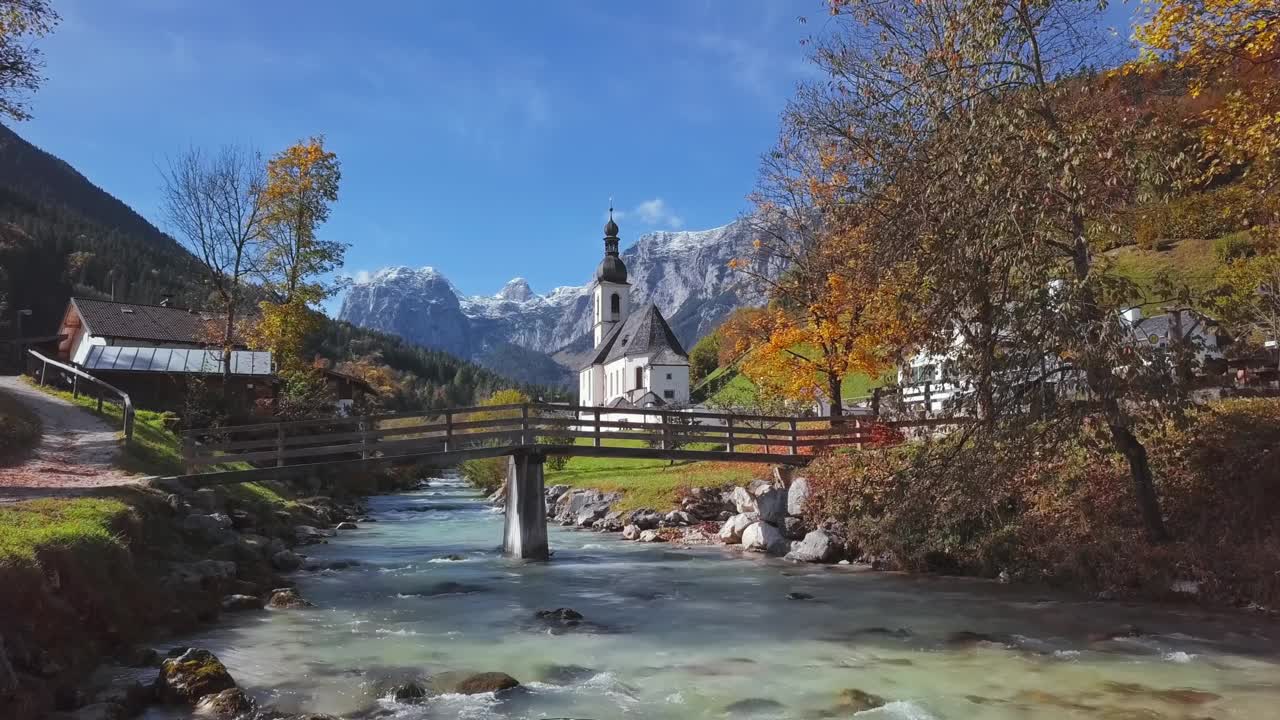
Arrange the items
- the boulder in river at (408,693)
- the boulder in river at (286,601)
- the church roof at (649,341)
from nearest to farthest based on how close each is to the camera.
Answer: the boulder in river at (408,693), the boulder in river at (286,601), the church roof at (649,341)

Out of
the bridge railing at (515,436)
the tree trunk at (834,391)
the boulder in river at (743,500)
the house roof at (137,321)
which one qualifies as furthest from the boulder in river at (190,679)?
the house roof at (137,321)

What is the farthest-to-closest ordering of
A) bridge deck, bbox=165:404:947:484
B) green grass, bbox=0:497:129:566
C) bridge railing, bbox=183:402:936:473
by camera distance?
bridge railing, bbox=183:402:936:473 < bridge deck, bbox=165:404:947:484 < green grass, bbox=0:497:129:566

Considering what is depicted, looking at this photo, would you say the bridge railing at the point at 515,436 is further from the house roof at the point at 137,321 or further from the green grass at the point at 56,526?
the house roof at the point at 137,321

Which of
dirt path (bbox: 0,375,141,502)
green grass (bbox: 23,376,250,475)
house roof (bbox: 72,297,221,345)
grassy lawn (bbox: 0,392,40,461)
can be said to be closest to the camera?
dirt path (bbox: 0,375,141,502)

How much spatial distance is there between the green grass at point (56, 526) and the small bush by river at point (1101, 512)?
13250 millimetres

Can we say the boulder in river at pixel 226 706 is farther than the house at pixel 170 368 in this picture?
No

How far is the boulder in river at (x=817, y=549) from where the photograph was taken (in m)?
19.5

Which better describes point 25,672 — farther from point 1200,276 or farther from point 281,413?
point 1200,276

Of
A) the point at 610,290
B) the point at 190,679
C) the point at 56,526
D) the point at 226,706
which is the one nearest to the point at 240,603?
the point at 56,526

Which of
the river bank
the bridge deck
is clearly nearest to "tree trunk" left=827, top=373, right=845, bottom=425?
the bridge deck

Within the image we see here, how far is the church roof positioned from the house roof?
132ft

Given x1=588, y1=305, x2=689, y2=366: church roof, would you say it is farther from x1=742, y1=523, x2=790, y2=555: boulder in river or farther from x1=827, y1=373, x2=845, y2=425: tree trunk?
x1=742, y1=523, x2=790, y2=555: boulder in river

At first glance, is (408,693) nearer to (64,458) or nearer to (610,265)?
(64,458)

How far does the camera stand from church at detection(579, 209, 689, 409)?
3071 inches
